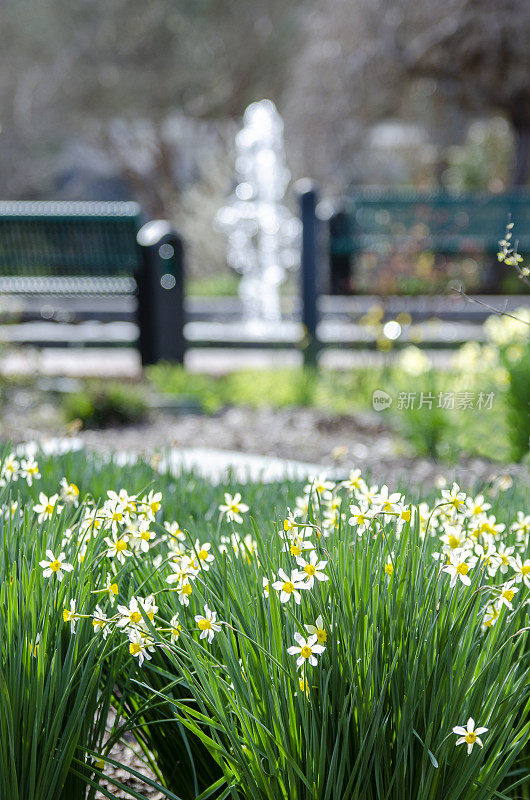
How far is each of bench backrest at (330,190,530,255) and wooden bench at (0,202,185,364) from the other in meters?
1.64

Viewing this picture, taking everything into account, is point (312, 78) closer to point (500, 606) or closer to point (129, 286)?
point (129, 286)

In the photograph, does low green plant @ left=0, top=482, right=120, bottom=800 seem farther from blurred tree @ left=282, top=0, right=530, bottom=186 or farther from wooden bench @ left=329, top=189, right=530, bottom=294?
blurred tree @ left=282, top=0, right=530, bottom=186

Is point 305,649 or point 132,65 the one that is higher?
point 132,65

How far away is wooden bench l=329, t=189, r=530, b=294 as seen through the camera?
25.7ft

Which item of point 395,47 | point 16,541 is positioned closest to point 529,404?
point 16,541

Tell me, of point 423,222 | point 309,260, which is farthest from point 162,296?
point 423,222

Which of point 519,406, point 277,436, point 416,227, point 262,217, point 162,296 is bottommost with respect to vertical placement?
point 277,436

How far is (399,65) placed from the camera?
1319 centimetres

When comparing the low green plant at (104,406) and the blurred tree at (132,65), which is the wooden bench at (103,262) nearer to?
the low green plant at (104,406)

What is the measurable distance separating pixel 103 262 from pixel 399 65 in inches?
302

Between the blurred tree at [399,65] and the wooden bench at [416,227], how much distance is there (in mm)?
5269

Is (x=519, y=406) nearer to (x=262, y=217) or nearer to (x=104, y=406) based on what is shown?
(x=104, y=406)

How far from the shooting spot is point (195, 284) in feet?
51.4

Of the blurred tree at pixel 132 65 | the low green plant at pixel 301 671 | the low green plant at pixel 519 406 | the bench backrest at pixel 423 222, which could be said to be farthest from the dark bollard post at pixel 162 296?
the blurred tree at pixel 132 65
